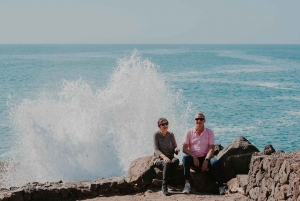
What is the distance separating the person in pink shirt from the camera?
383 inches

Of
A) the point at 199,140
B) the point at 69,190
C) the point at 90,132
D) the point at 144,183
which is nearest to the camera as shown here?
the point at 199,140

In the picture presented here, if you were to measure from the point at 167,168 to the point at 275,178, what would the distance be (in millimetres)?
2496

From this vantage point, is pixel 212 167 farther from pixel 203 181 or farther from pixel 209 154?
pixel 203 181

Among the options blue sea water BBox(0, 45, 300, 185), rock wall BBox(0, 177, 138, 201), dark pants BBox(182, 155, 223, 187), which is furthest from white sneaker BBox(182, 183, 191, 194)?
blue sea water BBox(0, 45, 300, 185)

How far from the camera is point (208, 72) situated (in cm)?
6856

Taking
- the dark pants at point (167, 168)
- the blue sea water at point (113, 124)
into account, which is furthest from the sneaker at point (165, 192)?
the blue sea water at point (113, 124)

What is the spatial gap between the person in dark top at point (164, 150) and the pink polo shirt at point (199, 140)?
0.35 meters

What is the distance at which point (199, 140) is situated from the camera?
995 centimetres

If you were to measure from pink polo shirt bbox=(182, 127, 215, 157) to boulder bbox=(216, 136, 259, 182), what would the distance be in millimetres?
490

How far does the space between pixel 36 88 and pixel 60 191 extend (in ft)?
141

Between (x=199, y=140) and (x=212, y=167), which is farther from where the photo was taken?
(x=199, y=140)

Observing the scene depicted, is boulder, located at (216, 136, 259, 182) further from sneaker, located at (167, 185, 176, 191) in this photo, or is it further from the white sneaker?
sneaker, located at (167, 185, 176, 191)

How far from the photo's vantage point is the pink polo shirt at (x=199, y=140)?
32.6 feet

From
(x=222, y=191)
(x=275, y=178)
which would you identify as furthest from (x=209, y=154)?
(x=275, y=178)
